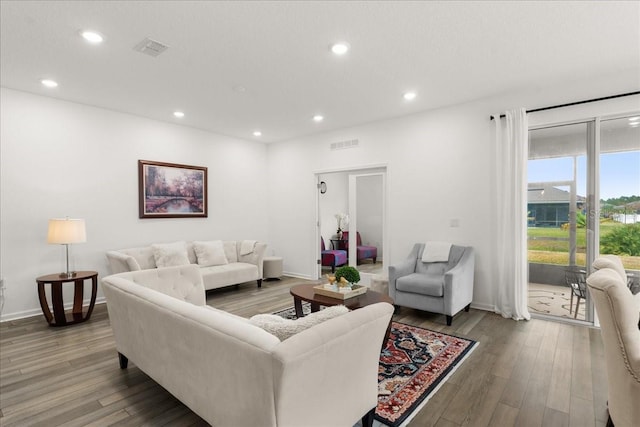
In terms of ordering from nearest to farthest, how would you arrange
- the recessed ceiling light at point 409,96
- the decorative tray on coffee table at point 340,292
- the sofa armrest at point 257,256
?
the decorative tray on coffee table at point 340,292, the recessed ceiling light at point 409,96, the sofa armrest at point 257,256

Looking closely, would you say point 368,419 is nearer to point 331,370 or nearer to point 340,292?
point 331,370

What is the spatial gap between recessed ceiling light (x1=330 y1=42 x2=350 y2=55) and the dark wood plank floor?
9.62 ft

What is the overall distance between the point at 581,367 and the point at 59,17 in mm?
5038

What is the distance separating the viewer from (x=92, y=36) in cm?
271

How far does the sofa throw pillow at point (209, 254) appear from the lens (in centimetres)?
526

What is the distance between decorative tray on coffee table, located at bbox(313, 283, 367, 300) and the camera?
123 inches

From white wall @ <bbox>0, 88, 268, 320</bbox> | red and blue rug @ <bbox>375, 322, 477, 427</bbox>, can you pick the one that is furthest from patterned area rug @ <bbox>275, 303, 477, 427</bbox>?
white wall @ <bbox>0, 88, 268, 320</bbox>

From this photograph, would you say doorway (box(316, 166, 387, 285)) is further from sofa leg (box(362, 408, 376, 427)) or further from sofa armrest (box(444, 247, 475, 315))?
sofa leg (box(362, 408, 376, 427))

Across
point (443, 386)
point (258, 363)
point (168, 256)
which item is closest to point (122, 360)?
point (258, 363)

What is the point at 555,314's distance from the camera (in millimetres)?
3885

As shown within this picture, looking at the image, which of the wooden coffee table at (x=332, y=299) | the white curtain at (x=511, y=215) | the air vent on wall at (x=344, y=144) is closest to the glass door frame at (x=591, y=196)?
the white curtain at (x=511, y=215)

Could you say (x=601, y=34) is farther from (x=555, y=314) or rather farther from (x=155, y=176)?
(x=155, y=176)

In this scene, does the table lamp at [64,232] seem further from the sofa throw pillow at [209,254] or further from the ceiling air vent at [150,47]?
the ceiling air vent at [150,47]

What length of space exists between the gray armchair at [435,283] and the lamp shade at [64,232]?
3869 millimetres
